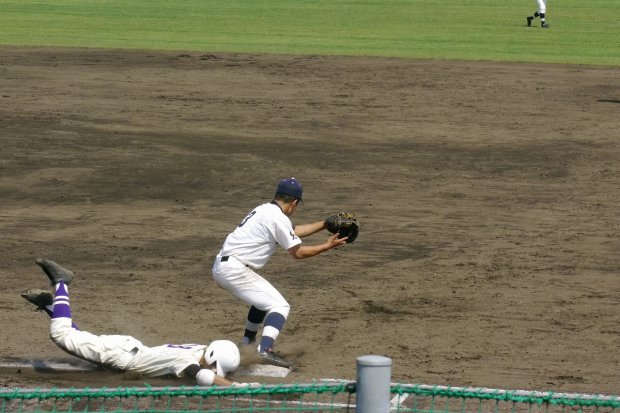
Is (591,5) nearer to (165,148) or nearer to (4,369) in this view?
(165,148)

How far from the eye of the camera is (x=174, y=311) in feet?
37.0

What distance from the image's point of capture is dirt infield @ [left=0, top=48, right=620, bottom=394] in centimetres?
1058

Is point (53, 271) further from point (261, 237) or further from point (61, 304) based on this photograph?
point (261, 237)

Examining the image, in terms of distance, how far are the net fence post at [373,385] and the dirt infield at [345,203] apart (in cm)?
471

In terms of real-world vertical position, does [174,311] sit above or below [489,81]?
below

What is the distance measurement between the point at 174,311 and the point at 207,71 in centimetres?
1500

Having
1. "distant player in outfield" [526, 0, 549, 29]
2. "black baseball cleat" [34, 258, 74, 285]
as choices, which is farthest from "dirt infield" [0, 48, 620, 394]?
"distant player in outfield" [526, 0, 549, 29]

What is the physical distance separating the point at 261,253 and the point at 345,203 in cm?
563

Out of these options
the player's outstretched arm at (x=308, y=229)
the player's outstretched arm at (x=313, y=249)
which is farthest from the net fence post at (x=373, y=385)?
the player's outstretched arm at (x=308, y=229)

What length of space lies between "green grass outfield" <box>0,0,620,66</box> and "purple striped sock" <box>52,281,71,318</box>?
19.6m

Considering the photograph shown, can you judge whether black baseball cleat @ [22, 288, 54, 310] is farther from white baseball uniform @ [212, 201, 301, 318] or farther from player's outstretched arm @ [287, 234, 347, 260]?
player's outstretched arm @ [287, 234, 347, 260]

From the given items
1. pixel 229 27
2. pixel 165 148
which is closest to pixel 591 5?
pixel 229 27

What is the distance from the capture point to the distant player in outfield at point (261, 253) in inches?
387

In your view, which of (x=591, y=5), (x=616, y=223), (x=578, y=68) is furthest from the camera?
(x=591, y=5)
